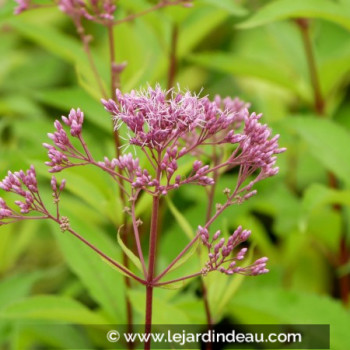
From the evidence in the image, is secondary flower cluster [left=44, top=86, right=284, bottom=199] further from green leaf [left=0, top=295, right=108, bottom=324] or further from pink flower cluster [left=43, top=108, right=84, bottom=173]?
green leaf [left=0, top=295, right=108, bottom=324]

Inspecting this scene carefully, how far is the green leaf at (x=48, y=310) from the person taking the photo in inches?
63.7

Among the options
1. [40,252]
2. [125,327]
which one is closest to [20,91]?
[40,252]

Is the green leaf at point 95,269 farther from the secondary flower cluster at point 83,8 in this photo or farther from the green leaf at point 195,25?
the green leaf at point 195,25

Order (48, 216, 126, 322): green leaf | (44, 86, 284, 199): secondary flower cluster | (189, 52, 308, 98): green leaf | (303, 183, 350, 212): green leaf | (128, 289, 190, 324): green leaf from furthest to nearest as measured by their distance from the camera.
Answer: (189, 52, 308, 98): green leaf
(48, 216, 126, 322): green leaf
(303, 183, 350, 212): green leaf
(128, 289, 190, 324): green leaf
(44, 86, 284, 199): secondary flower cluster

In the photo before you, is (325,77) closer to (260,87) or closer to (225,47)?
(260,87)

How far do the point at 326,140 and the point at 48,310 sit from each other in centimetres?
91

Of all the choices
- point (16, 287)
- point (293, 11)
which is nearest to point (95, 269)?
point (16, 287)

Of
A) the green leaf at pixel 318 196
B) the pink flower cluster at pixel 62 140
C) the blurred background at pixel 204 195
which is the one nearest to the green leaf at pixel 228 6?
the blurred background at pixel 204 195

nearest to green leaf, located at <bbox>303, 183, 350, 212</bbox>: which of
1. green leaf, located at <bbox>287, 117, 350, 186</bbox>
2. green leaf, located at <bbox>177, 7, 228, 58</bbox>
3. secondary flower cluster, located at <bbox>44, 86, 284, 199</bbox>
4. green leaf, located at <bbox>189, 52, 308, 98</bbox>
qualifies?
green leaf, located at <bbox>287, 117, 350, 186</bbox>

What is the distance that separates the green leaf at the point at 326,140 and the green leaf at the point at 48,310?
76 centimetres

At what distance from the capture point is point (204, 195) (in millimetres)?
2146

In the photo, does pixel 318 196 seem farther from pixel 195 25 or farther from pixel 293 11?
pixel 195 25

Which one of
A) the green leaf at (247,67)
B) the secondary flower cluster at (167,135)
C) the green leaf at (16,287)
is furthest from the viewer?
the green leaf at (247,67)

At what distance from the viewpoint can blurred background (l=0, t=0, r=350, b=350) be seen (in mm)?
1691
